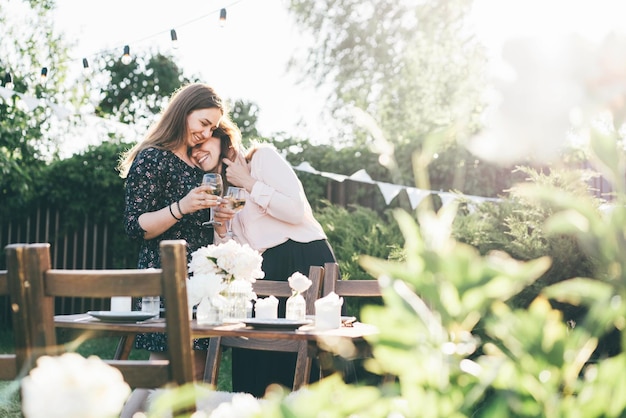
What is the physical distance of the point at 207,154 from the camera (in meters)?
2.97

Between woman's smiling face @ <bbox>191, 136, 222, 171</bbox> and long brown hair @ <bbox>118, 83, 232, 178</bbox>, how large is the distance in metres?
0.08

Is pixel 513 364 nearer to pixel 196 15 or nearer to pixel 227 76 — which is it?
pixel 196 15

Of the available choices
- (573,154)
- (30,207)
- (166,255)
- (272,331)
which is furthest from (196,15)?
(166,255)

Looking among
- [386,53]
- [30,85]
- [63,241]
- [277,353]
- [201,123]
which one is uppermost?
[386,53]

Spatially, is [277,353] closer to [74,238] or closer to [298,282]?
[298,282]

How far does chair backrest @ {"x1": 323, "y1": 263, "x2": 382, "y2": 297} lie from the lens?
8.60 ft

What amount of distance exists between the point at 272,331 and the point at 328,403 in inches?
62.4

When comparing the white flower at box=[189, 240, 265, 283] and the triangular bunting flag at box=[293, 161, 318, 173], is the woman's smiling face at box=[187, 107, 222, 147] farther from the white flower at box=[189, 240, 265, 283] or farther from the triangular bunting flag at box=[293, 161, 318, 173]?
the triangular bunting flag at box=[293, 161, 318, 173]

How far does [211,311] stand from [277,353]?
877mm

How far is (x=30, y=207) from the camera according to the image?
7.34 meters

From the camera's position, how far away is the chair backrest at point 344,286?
2.62 m

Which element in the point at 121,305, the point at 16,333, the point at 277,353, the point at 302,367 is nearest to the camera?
the point at 16,333

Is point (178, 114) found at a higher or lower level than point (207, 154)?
higher

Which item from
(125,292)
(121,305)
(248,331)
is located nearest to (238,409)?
(125,292)
